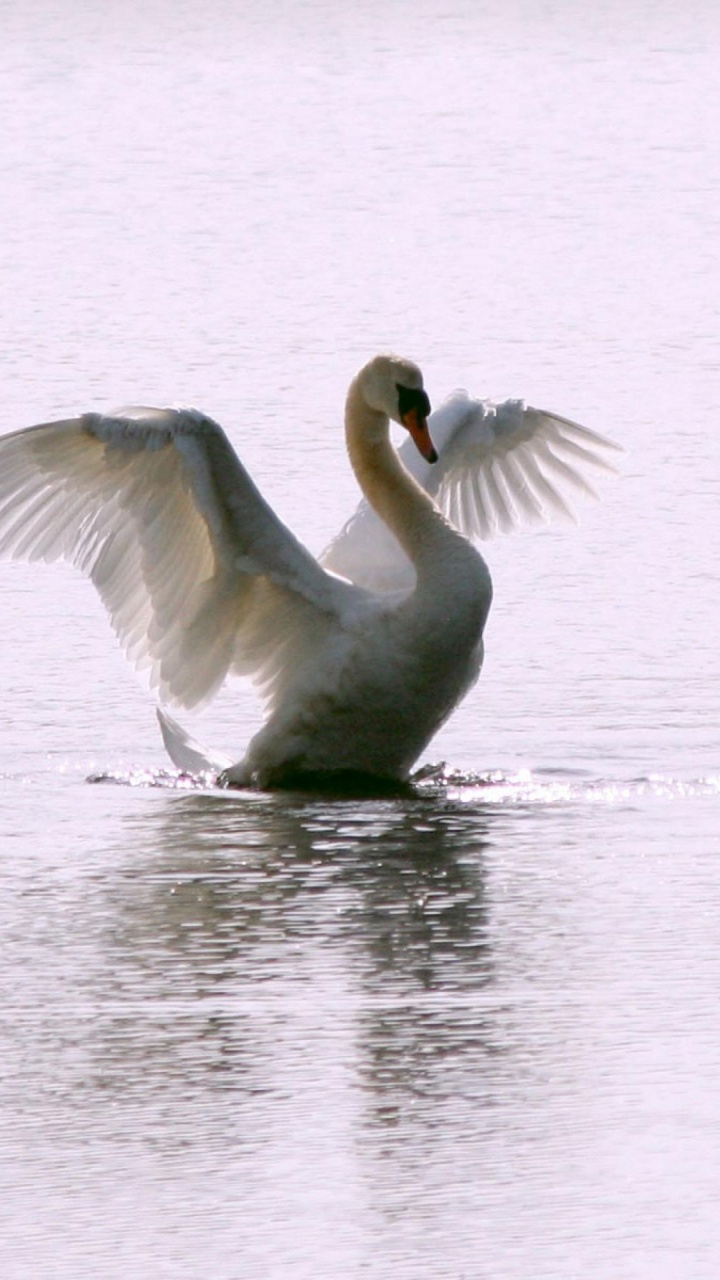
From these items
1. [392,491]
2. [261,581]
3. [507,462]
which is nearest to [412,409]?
[392,491]

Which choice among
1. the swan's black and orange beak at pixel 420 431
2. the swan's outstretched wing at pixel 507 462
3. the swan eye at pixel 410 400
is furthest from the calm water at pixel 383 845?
the swan eye at pixel 410 400

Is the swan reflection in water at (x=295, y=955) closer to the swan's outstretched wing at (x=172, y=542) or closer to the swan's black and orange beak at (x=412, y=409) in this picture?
the swan's outstretched wing at (x=172, y=542)

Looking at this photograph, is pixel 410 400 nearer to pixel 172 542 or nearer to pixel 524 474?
pixel 172 542

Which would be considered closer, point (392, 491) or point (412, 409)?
point (392, 491)

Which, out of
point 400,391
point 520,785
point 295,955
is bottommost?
point 520,785

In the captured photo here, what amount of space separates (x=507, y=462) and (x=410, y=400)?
1090 millimetres

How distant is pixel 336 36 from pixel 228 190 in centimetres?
1038

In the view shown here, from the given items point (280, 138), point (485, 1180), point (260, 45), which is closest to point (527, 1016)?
point (485, 1180)

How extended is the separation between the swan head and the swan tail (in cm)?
102

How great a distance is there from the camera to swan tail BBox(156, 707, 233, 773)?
321 inches

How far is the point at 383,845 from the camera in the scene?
24.2ft

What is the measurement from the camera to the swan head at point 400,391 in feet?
28.2

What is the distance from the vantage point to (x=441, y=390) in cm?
1248

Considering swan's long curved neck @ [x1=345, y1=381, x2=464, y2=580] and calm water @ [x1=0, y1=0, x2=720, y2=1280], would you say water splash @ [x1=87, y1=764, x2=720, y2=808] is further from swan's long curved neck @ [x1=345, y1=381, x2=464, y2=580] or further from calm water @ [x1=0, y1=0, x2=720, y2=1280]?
swan's long curved neck @ [x1=345, y1=381, x2=464, y2=580]
